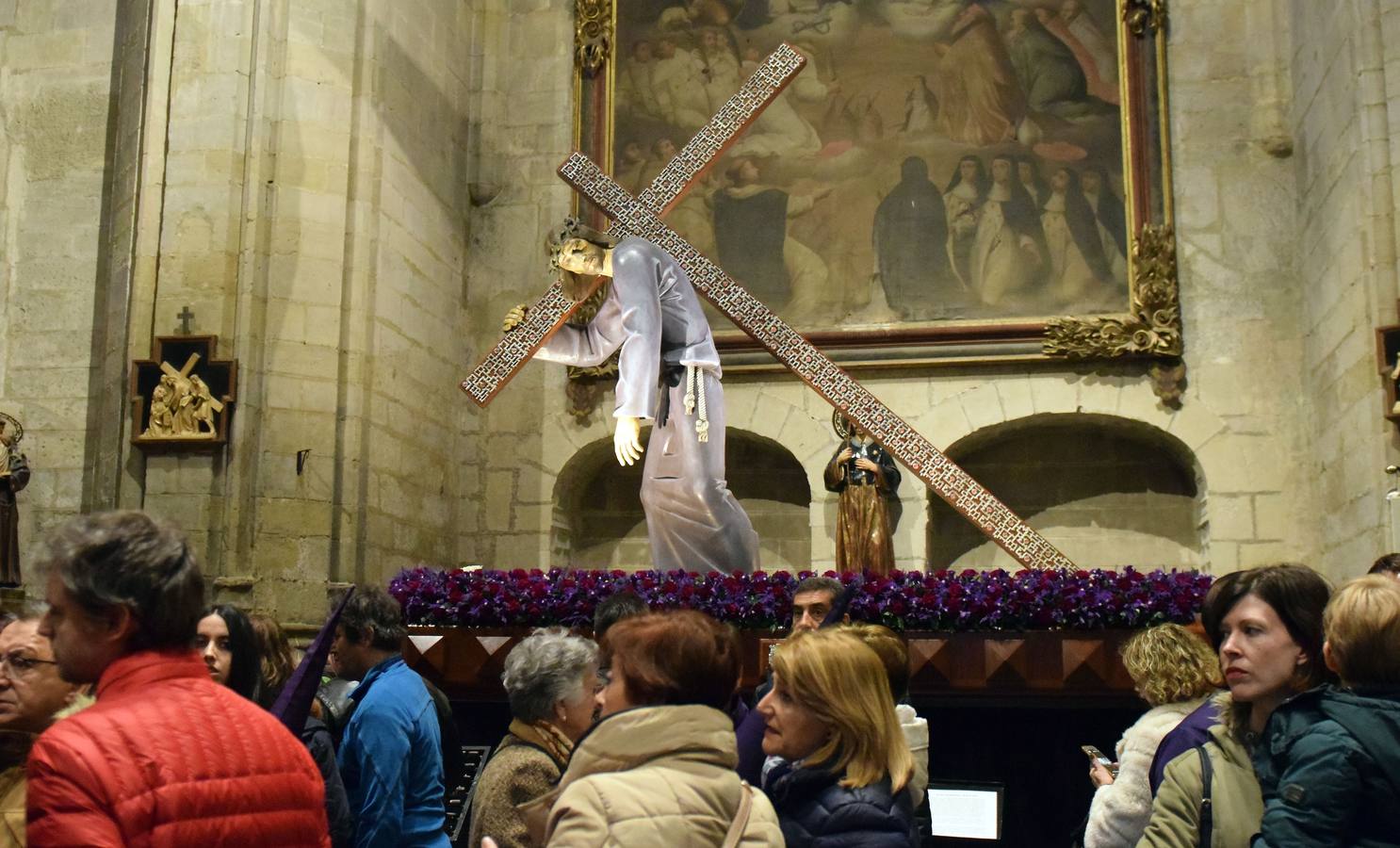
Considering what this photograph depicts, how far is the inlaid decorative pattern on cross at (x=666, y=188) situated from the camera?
7.98m

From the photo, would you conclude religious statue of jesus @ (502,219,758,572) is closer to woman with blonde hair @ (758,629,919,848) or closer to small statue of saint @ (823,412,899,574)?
small statue of saint @ (823,412,899,574)

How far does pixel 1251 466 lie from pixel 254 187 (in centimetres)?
727

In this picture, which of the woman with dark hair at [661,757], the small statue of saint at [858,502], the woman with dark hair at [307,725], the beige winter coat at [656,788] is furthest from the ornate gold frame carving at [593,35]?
the beige winter coat at [656,788]

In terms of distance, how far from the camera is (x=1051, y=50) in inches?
466

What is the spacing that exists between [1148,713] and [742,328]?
487 centimetres

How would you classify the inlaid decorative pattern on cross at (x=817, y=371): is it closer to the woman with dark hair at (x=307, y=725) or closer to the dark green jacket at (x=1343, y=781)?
the woman with dark hair at (x=307, y=725)

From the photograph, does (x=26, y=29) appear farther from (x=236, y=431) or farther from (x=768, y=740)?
(x=768, y=740)

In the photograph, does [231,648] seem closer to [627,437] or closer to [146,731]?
[146,731]

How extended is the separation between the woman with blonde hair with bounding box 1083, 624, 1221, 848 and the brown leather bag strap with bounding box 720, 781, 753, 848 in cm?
159

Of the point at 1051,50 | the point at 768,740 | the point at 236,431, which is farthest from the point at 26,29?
the point at 768,740

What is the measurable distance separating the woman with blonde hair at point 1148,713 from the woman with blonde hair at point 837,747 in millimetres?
951

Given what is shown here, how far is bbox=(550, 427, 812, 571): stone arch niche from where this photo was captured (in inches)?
471

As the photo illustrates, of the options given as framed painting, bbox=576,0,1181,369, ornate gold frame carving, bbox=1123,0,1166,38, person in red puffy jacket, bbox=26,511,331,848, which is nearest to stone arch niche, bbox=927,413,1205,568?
framed painting, bbox=576,0,1181,369

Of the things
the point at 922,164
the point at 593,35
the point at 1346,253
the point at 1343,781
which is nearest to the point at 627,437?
the point at 1343,781
